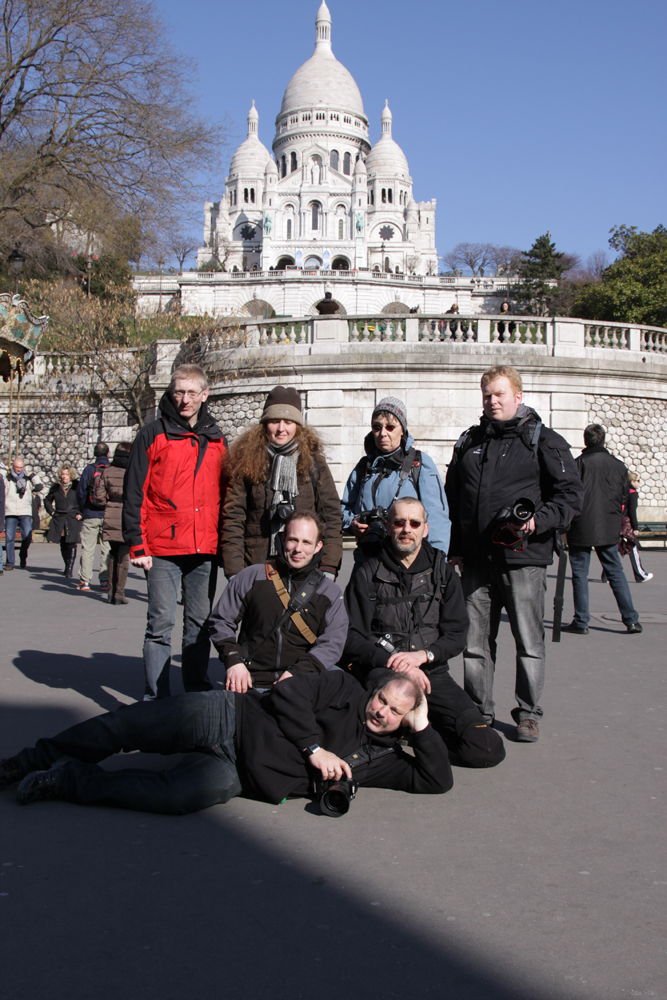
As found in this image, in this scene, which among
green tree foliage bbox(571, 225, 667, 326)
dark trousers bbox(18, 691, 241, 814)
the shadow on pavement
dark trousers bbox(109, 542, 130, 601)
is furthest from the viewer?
green tree foliage bbox(571, 225, 667, 326)

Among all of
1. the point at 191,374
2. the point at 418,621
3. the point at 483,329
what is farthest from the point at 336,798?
the point at 483,329

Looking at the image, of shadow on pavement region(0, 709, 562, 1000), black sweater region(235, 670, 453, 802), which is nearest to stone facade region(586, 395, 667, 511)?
black sweater region(235, 670, 453, 802)

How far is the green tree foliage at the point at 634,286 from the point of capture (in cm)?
4475

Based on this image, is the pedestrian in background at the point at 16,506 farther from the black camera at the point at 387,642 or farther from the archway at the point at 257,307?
the archway at the point at 257,307

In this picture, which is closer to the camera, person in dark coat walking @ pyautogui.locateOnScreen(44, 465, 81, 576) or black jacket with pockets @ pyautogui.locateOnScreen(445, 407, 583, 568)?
black jacket with pockets @ pyautogui.locateOnScreen(445, 407, 583, 568)

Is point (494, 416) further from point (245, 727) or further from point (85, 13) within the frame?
point (85, 13)

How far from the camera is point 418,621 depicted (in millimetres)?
4363

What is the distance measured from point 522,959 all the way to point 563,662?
4351mm

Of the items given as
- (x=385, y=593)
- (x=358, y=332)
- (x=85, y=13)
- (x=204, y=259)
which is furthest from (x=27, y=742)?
(x=204, y=259)

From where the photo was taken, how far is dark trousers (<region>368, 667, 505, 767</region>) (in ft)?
13.6

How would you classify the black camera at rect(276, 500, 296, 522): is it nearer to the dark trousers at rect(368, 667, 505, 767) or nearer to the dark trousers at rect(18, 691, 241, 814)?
the dark trousers at rect(368, 667, 505, 767)

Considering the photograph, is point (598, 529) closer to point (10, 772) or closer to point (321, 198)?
point (10, 772)

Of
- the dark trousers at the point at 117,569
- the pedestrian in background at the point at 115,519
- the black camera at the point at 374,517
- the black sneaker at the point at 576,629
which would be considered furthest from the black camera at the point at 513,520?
the dark trousers at the point at 117,569

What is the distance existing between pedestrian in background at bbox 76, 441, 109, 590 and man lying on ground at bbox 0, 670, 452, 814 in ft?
24.1
